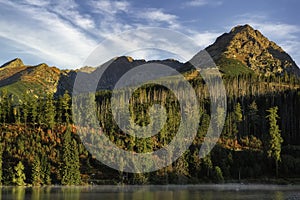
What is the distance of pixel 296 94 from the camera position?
453 ft

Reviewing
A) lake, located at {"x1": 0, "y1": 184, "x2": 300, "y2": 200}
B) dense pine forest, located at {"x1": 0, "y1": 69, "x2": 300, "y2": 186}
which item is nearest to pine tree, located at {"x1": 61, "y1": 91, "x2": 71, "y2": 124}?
dense pine forest, located at {"x1": 0, "y1": 69, "x2": 300, "y2": 186}

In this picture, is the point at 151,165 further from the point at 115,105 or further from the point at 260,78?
the point at 260,78

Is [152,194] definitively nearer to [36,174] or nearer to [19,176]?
[36,174]

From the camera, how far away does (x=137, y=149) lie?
90375 millimetres

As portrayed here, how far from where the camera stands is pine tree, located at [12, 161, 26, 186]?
254 ft

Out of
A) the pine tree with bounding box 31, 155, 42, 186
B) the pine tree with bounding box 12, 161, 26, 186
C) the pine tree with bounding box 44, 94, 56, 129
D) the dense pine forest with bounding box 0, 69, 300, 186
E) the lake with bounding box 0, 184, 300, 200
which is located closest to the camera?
the lake with bounding box 0, 184, 300, 200

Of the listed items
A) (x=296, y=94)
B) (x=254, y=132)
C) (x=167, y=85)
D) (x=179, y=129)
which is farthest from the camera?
(x=167, y=85)

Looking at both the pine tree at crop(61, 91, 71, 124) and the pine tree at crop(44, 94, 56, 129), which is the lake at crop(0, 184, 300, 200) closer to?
the pine tree at crop(44, 94, 56, 129)

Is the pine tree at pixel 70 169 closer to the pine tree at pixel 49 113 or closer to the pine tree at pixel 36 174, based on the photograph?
the pine tree at pixel 36 174

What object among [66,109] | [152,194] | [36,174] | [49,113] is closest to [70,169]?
[36,174]

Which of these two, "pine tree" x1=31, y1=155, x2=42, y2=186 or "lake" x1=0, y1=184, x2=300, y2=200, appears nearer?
"lake" x1=0, y1=184, x2=300, y2=200

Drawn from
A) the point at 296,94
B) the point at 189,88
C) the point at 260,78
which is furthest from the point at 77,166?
the point at 260,78

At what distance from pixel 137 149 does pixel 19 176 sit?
2597cm

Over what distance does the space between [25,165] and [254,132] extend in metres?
68.0
